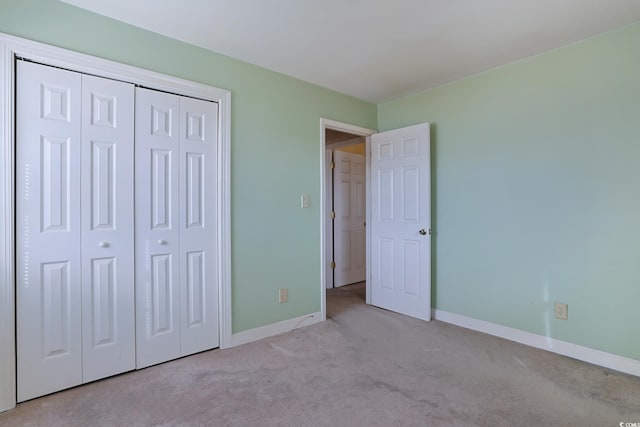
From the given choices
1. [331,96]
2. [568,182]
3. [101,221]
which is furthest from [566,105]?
[101,221]

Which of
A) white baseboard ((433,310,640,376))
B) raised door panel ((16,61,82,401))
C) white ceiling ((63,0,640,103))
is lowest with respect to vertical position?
white baseboard ((433,310,640,376))

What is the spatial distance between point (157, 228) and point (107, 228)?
301 millimetres

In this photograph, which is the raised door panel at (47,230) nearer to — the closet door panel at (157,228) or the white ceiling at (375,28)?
the closet door panel at (157,228)

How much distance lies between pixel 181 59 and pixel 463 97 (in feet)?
8.27

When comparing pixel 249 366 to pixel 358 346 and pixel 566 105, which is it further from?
pixel 566 105

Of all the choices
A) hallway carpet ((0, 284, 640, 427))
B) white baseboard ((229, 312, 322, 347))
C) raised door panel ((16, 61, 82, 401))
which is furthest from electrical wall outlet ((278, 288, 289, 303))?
raised door panel ((16, 61, 82, 401))

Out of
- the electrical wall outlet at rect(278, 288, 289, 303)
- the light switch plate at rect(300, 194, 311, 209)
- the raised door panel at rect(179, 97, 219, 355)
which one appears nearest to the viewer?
the raised door panel at rect(179, 97, 219, 355)

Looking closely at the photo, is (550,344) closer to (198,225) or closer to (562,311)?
(562,311)

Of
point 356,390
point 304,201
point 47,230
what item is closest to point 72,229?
point 47,230

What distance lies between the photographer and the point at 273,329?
2.88 m

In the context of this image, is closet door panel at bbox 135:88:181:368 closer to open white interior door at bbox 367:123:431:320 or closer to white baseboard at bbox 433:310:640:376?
open white interior door at bbox 367:123:431:320

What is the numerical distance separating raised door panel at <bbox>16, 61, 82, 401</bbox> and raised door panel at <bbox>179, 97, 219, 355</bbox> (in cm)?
64

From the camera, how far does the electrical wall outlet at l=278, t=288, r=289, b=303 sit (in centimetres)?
293

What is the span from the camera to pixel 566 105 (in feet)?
8.09
